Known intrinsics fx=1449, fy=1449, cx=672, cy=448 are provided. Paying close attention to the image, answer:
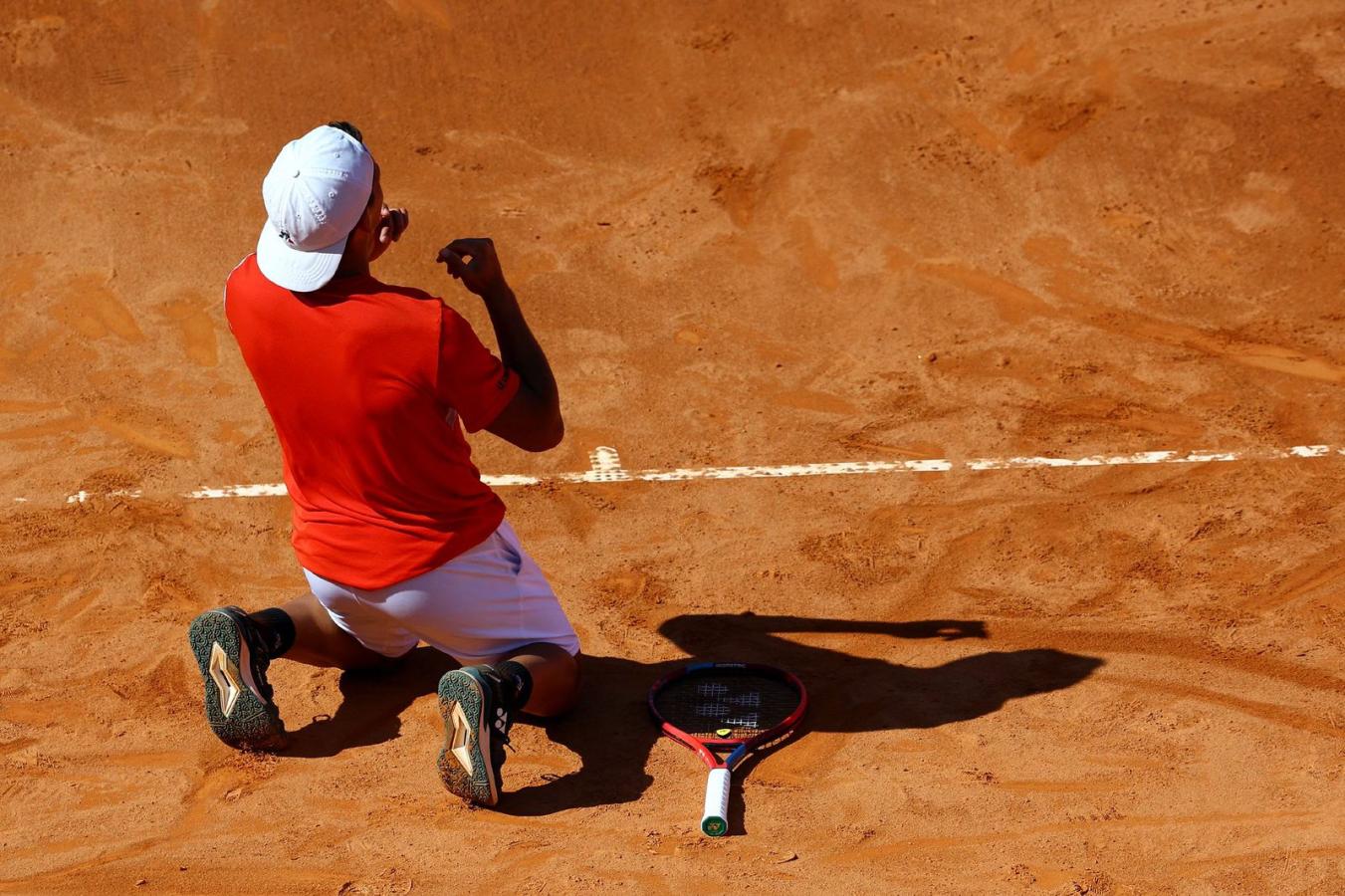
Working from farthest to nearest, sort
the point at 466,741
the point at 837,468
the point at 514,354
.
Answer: the point at 837,468
the point at 514,354
the point at 466,741

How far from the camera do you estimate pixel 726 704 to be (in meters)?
4.66

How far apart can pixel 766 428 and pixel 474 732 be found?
280cm

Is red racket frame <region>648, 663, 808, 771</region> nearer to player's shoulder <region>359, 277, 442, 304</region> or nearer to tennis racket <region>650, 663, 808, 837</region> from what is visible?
tennis racket <region>650, 663, 808, 837</region>

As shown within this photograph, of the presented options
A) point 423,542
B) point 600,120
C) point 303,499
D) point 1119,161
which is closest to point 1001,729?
point 423,542

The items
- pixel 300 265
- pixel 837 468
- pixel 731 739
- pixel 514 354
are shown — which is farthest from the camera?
pixel 837 468

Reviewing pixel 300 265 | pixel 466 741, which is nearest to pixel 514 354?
pixel 300 265

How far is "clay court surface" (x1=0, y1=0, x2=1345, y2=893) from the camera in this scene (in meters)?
4.13

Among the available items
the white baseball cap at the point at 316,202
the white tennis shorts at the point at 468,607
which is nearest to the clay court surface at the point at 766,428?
the white baseball cap at the point at 316,202

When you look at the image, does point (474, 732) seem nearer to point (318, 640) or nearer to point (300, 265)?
point (318, 640)

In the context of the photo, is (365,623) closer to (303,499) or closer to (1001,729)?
(303,499)

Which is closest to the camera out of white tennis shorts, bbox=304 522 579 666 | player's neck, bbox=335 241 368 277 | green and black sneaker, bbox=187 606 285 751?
player's neck, bbox=335 241 368 277

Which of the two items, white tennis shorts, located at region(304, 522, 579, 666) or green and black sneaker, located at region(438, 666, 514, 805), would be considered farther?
white tennis shorts, located at region(304, 522, 579, 666)

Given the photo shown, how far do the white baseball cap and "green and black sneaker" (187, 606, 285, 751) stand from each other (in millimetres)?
1083

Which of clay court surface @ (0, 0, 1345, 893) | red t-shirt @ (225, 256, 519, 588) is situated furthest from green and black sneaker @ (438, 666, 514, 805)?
red t-shirt @ (225, 256, 519, 588)
